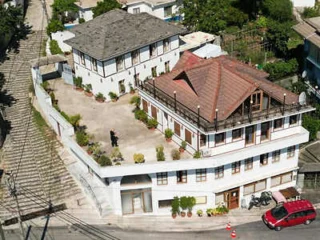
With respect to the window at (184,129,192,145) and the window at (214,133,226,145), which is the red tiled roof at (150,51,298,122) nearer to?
the window at (214,133,226,145)

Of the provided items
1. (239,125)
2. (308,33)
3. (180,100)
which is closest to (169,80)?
(180,100)

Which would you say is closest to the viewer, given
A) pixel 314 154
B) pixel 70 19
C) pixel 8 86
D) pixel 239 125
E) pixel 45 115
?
pixel 239 125

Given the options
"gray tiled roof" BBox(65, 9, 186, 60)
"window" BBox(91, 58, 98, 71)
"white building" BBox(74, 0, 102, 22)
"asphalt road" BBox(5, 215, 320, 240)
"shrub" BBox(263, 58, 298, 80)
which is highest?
"gray tiled roof" BBox(65, 9, 186, 60)

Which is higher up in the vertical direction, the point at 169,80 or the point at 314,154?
the point at 169,80

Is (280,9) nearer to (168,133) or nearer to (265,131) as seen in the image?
(265,131)

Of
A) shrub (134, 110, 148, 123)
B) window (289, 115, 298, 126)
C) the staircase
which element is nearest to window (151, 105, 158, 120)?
shrub (134, 110, 148, 123)

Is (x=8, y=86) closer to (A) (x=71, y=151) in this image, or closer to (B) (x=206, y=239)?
(A) (x=71, y=151)

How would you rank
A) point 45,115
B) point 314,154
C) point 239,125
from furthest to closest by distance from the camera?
point 45,115 < point 314,154 < point 239,125
